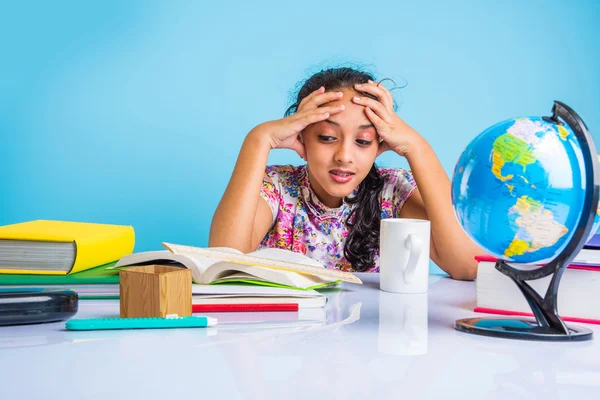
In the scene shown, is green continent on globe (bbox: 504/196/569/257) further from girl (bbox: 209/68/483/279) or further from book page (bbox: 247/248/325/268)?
girl (bbox: 209/68/483/279)

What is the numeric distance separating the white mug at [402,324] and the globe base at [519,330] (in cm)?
6

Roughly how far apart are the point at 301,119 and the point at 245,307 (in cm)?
→ 95

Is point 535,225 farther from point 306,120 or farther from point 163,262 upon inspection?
point 306,120

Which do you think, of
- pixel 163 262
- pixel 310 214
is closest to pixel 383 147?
pixel 310 214

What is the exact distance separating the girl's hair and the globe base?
1.13 meters

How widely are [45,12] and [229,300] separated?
8.39ft

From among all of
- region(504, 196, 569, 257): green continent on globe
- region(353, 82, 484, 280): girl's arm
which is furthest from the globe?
region(353, 82, 484, 280): girl's arm

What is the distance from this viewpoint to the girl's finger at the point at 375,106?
188 centimetres

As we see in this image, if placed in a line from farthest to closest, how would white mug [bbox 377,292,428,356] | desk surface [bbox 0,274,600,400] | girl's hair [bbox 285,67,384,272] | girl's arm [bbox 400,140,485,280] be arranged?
girl's hair [bbox 285,67,384,272] → girl's arm [bbox 400,140,485,280] → white mug [bbox 377,292,428,356] → desk surface [bbox 0,274,600,400]

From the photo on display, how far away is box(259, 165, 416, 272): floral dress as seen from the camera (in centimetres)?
215

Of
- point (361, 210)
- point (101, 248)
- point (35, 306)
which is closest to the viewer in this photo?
point (35, 306)

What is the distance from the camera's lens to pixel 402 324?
976 millimetres

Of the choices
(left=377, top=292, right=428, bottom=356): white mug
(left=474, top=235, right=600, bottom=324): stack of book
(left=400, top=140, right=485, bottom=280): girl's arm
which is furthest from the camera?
(left=400, top=140, right=485, bottom=280): girl's arm

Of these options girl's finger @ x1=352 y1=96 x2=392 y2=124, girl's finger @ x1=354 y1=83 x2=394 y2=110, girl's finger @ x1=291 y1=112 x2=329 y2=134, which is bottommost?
girl's finger @ x1=291 y1=112 x2=329 y2=134
